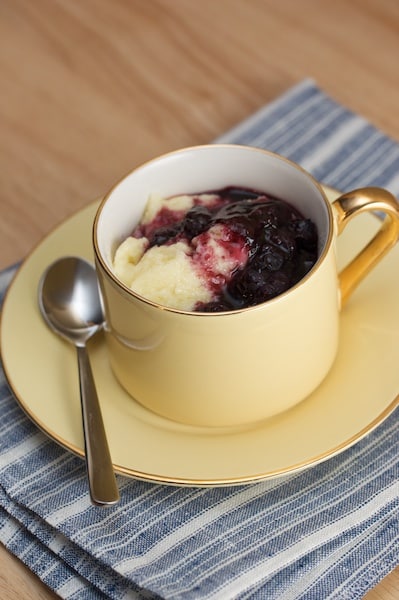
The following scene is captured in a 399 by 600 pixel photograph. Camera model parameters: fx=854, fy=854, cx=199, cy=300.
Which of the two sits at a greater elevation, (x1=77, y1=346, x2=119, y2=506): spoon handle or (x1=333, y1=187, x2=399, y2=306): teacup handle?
(x1=333, y1=187, x2=399, y2=306): teacup handle

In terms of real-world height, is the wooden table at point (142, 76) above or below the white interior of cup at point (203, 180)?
below

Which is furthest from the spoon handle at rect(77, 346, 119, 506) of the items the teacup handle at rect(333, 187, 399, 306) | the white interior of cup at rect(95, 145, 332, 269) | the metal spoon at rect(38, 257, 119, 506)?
the teacup handle at rect(333, 187, 399, 306)

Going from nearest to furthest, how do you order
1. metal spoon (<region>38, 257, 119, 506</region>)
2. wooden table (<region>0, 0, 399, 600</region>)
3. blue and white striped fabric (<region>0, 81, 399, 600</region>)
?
1. blue and white striped fabric (<region>0, 81, 399, 600</region>)
2. metal spoon (<region>38, 257, 119, 506</region>)
3. wooden table (<region>0, 0, 399, 600</region>)

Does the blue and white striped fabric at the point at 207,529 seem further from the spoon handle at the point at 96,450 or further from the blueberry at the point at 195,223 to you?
the blueberry at the point at 195,223

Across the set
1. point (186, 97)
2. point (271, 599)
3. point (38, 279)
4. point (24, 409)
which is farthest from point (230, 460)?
point (186, 97)

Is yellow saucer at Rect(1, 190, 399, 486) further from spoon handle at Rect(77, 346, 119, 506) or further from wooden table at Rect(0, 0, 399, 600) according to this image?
wooden table at Rect(0, 0, 399, 600)

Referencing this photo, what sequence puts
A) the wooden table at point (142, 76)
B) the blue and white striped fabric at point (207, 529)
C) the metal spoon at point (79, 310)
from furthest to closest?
the wooden table at point (142, 76), the metal spoon at point (79, 310), the blue and white striped fabric at point (207, 529)

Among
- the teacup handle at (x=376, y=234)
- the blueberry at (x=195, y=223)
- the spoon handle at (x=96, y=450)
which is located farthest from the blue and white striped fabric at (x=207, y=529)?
the blueberry at (x=195, y=223)

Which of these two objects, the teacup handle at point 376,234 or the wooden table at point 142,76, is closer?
the teacup handle at point 376,234
